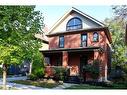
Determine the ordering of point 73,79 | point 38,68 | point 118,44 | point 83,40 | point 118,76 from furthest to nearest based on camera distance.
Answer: point 118,44
point 83,40
point 118,76
point 38,68
point 73,79

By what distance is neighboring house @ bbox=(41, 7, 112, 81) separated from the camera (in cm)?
2444

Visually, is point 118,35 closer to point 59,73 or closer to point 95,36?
point 95,36

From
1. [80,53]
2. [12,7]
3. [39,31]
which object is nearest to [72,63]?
[80,53]

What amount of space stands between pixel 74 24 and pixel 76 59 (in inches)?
140

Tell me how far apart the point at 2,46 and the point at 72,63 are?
13.4 m

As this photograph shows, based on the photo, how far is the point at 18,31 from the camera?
14484mm

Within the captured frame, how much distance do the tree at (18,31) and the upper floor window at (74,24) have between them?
1140 centimetres

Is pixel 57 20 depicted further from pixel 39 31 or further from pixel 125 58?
pixel 39 31

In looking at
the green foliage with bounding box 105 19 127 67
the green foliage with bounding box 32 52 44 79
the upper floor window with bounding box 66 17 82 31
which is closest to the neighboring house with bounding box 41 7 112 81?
the upper floor window with bounding box 66 17 82 31

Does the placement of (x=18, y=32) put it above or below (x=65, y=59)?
above

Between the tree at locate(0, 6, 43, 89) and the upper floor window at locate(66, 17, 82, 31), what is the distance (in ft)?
37.4

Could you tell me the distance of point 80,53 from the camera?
25.7 metres

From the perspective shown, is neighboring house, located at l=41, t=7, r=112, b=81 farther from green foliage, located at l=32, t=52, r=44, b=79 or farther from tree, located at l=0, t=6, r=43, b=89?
tree, located at l=0, t=6, r=43, b=89

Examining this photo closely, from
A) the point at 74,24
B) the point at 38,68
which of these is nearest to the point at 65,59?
the point at 38,68
